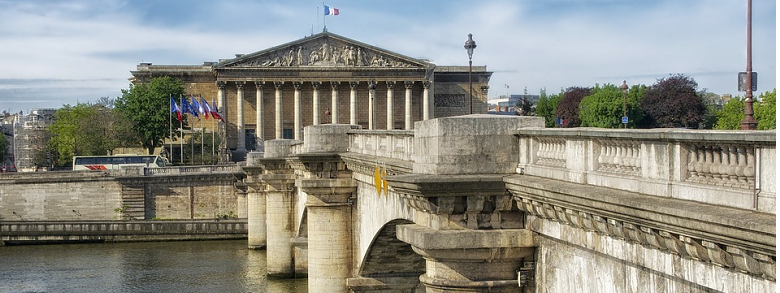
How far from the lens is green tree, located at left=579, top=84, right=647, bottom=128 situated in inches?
3142

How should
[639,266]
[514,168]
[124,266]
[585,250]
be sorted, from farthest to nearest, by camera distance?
1. [124,266]
2. [514,168]
3. [585,250]
4. [639,266]

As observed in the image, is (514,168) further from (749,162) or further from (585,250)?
(749,162)

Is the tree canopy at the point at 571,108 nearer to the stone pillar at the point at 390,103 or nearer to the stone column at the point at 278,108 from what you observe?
the stone pillar at the point at 390,103

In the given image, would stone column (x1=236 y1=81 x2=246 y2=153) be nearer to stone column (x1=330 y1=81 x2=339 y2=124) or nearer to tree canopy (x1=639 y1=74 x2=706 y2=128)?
stone column (x1=330 y1=81 x2=339 y2=124)

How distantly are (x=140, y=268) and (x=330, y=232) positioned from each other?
27.3 m

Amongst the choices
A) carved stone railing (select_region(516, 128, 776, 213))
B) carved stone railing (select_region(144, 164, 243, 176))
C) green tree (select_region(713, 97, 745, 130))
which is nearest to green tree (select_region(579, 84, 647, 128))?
green tree (select_region(713, 97, 745, 130))

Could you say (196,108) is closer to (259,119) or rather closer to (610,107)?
(259,119)

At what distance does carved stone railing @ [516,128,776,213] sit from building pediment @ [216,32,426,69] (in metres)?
104

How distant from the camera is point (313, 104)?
118500 mm

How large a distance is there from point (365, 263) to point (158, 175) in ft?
186

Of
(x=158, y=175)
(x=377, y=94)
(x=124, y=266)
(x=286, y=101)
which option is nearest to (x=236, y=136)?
(x=286, y=101)

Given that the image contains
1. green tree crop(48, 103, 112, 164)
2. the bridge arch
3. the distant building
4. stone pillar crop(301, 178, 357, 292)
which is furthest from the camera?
the distant building

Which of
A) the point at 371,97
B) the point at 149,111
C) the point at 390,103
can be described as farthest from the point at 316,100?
the point at 149,111

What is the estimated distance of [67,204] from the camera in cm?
8125
